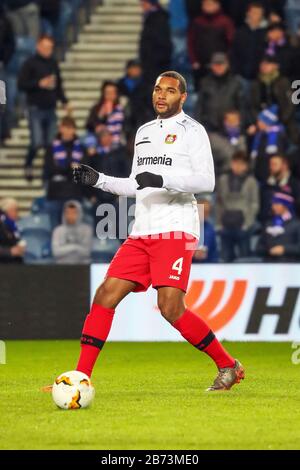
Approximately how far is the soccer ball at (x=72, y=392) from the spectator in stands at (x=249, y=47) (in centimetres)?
1035

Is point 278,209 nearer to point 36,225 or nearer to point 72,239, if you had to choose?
point 72,239

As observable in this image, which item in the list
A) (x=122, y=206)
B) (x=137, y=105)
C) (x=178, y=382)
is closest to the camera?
(x=178, y=382)

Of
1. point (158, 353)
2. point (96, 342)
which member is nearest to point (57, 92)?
point (158, 353)

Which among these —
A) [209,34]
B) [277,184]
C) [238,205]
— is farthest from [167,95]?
[209,34]

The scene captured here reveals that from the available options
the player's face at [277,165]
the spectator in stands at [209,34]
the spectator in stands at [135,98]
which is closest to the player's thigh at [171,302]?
the player's face at [277,165]

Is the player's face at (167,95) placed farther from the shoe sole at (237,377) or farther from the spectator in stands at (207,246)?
the spectator in stands at (207,246)

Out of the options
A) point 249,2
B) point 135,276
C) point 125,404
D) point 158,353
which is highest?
point 249,2

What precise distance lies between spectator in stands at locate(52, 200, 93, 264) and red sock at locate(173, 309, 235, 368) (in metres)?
6.77

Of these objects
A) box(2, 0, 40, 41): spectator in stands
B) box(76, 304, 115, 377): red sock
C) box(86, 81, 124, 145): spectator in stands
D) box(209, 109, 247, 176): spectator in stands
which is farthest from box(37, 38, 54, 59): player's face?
box(76, 304, 115, 377): red sock

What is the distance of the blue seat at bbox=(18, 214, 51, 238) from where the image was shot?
57.0 ft

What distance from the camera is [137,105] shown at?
60.1 ft

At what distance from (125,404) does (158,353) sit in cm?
466

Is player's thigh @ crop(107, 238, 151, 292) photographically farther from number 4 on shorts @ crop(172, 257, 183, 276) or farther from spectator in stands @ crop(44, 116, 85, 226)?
spectator in stands @ crop(44, 116, 85, 226)
